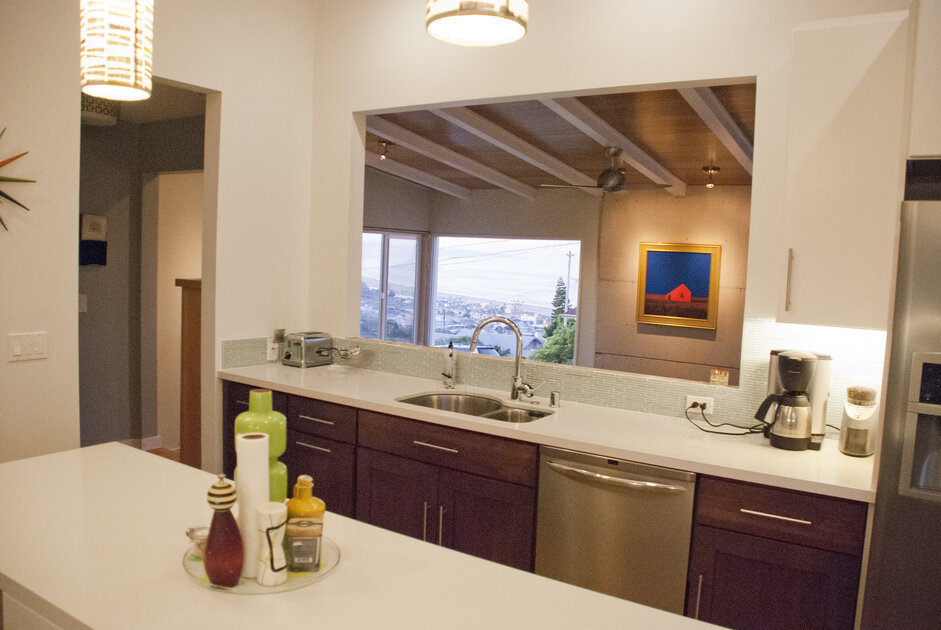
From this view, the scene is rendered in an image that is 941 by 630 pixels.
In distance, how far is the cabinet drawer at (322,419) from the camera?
2951mm

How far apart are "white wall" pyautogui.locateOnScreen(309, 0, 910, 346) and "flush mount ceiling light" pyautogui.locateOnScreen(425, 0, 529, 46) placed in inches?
54.9

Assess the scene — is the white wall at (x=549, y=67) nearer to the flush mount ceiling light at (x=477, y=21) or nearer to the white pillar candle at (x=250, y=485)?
the flush mount ceiling light at (x=477, y=21)

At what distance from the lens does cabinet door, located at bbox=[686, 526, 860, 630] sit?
1.98 metres

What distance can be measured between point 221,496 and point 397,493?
1.69 meters

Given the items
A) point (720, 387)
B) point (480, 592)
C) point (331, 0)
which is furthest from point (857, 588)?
point (331, 0)

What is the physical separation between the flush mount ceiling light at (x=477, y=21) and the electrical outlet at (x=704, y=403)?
1717 millimetres

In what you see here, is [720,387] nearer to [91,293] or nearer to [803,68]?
[803,68]

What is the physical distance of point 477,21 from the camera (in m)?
1.62

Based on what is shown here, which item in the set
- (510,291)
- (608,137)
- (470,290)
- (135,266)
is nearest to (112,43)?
(135,266)

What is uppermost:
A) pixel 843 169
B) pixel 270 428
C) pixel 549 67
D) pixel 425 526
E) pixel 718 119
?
pixel 718 119

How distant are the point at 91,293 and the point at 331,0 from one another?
→ 8.80 feet

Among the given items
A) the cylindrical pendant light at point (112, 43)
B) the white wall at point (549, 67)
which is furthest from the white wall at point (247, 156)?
the cylindrical pendant light at point (112, 43)

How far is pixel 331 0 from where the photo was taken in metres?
3.73

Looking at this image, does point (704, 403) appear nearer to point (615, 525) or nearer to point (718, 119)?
point (615, 525)
